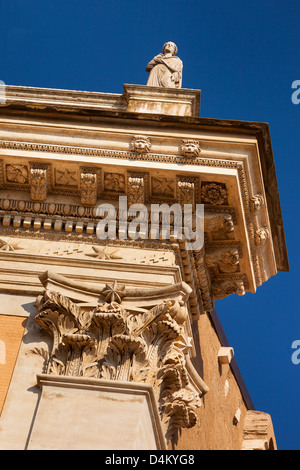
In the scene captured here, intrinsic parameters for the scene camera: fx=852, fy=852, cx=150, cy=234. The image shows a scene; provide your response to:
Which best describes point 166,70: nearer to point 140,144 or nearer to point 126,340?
point 140,144

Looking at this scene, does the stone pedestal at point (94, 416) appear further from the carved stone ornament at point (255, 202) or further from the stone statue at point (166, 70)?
the stone statue at point (166, 70)

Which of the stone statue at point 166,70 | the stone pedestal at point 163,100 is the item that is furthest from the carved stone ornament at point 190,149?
the stone statue at point 166,70

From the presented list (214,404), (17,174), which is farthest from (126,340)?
(214,404)

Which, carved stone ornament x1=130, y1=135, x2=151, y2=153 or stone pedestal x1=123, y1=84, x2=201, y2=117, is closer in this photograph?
carved stone ornament x1=130, y1=135, x2=151, y2=153

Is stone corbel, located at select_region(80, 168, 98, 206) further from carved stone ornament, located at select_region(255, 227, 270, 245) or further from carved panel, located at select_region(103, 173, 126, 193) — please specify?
carved stone ornament, located at select_region(255, 227, 270, 245)

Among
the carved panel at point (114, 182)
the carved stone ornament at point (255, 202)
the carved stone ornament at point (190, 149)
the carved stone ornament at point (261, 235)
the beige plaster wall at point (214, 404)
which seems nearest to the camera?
the carved stone ornament at point (190, 149)

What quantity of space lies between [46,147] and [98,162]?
615 millimetres

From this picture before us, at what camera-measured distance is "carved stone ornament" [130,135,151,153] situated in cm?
944

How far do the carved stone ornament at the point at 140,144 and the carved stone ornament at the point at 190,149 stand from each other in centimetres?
38

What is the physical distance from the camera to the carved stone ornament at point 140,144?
944 cm

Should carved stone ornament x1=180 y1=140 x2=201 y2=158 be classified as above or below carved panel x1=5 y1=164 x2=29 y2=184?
above

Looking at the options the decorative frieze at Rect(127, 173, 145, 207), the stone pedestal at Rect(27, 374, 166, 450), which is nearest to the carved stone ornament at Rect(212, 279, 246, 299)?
the decorative frieze at Rect(127, 173, 145, 207)

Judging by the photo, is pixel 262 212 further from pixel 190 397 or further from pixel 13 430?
pixel 13 430

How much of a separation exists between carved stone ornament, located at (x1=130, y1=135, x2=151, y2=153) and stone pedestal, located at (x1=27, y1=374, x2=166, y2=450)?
281 cm
